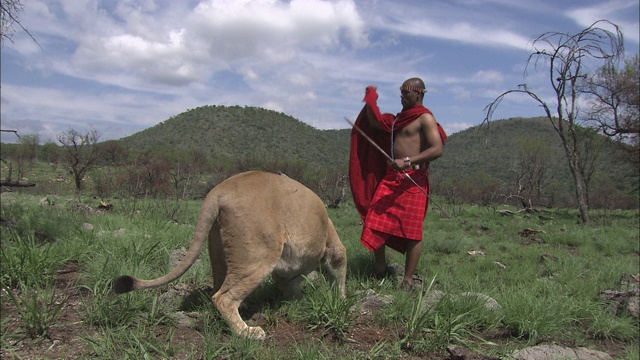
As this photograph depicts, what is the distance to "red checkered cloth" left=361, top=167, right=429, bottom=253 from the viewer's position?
4.39 meters

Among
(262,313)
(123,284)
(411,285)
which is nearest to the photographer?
(123,284)

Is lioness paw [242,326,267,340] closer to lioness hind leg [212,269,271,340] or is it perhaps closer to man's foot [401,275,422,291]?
lioness hind leg [212,269,271,340]

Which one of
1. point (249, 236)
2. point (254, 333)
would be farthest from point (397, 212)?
point (254, 333)

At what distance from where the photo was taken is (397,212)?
4.41m

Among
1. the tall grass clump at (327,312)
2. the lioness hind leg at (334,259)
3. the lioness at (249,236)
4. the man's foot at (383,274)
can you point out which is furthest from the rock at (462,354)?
the man's foot at (383,274)

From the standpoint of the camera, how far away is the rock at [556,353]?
3092mm

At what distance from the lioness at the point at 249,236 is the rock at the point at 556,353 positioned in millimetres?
1562

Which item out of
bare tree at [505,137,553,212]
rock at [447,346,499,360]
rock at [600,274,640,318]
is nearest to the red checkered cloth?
rock at [447,346,499,360]

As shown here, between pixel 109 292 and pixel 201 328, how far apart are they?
0.74 meters

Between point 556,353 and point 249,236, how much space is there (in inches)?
87.4

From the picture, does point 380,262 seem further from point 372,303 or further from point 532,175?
point 532,175

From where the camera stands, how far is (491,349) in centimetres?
321

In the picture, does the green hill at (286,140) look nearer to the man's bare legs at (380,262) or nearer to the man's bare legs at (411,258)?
the man's bare legs at (380,262)

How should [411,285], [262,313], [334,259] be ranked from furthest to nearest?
[411,285] < [334,259] < [262,313]
